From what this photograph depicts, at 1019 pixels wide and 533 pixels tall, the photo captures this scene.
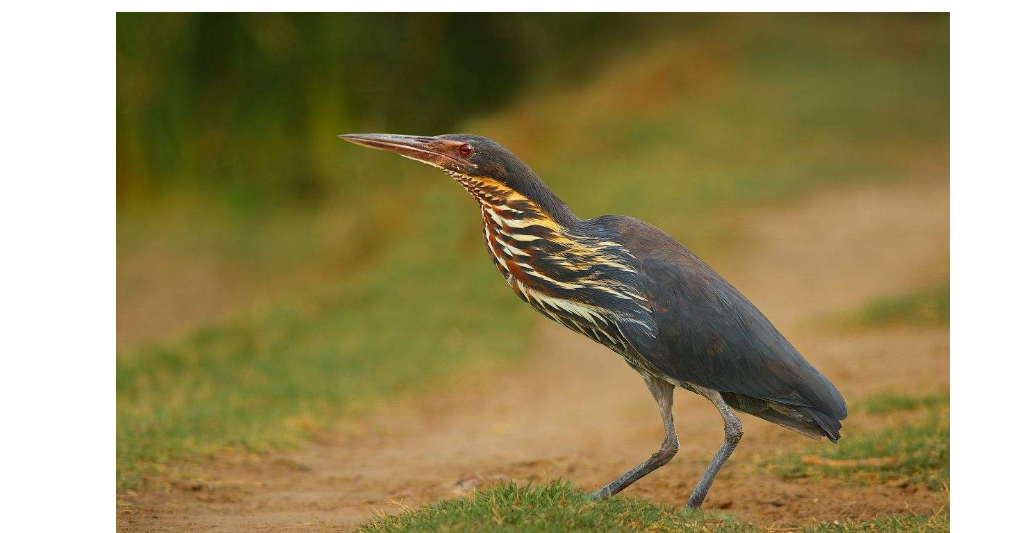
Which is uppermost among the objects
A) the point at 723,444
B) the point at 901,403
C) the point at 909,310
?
the point at 909,310

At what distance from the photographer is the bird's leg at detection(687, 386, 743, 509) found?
13.2ft

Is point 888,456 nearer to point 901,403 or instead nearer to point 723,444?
point 901,403

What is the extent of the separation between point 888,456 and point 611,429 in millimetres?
2099

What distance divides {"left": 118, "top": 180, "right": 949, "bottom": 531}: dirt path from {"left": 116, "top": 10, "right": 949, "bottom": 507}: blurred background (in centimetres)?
50

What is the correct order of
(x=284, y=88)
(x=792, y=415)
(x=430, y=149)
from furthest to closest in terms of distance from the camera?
1. (x=284, y=88)
2. (x=792, y=415)
3. (x=430, y=149)

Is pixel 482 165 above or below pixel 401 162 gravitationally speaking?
below

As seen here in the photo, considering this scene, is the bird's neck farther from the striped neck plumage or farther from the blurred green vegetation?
the blurred green vegetation

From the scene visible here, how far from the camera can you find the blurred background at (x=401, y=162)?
32.8 feet

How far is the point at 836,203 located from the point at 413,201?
5.27 m

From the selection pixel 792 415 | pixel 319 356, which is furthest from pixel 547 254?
pixel 319 356

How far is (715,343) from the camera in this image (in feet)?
13.3

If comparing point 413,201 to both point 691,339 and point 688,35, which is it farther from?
point 691,339

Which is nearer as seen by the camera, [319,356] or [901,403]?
[901,403]

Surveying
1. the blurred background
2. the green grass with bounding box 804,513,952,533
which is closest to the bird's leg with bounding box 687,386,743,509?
the green grass with bounding box 804,513,952,533
